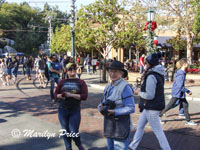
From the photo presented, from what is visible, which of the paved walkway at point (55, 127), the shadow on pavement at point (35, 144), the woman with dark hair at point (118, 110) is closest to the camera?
the woman with dark hair at point (118, 110)

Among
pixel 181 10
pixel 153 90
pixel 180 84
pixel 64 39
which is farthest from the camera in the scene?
pixel 64 39

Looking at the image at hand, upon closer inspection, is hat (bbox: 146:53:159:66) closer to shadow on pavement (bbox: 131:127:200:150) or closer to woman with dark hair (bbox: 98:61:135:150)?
woman with dark hair (bbox: 98:61:135:150)

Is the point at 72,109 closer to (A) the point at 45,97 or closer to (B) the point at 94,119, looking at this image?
(B) the point at 94,119

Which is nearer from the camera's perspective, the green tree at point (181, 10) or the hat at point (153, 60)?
the hat at point (153, 60)

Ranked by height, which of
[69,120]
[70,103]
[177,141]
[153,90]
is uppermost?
[153,90]

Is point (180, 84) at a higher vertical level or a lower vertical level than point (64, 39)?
lower

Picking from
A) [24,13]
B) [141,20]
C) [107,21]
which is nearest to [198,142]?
[107,21]

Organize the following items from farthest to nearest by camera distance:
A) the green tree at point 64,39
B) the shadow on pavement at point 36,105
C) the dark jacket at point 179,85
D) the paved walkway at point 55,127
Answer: the green tree at point 64,39
the shadow on pavement at point 36,105
the dark jacket at point 179,85
the paved walkway at point 55,127

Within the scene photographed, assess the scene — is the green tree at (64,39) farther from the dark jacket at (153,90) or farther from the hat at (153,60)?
the dark jacket at (153,90)

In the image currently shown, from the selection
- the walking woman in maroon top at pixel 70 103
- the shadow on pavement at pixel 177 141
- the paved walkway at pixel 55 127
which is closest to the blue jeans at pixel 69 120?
the walking woman in maroon top at pixel 70 103

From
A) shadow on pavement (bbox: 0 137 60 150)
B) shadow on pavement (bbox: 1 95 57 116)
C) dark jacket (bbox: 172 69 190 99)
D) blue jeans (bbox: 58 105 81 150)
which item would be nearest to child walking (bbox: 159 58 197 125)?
dark jacket (bbox: 172 69 190 99)

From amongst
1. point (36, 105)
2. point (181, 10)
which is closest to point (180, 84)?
point (36, 105)

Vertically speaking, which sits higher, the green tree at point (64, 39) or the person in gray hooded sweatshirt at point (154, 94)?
the green tree at point (64, 39)

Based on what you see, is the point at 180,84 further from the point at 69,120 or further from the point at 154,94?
the point at 69,120
